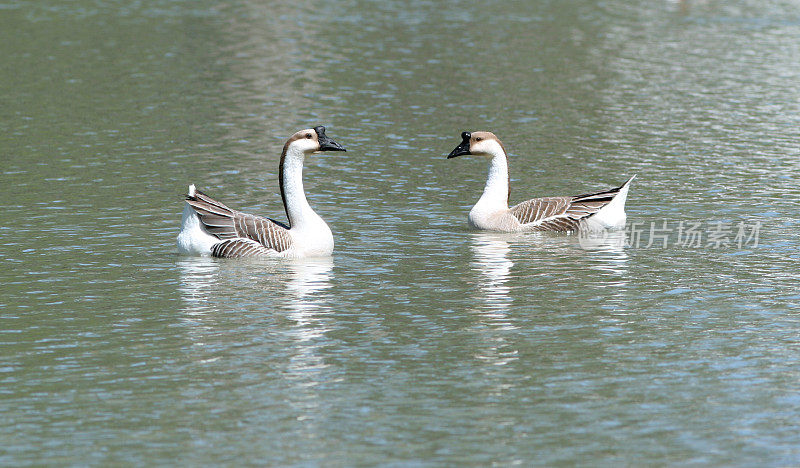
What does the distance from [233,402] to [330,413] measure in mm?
1048

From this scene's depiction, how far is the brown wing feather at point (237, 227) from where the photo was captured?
1880 cm

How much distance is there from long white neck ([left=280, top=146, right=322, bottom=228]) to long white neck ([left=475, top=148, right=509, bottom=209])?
403 centimetres

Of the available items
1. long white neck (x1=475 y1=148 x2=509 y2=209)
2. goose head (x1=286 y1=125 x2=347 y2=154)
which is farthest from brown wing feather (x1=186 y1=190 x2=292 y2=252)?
long white neck (x1=475 y1=148 x2=509 y2=209)

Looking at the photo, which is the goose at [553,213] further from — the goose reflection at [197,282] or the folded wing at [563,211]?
the goose reflection at [197,282]

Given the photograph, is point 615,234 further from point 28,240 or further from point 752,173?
point 28,240

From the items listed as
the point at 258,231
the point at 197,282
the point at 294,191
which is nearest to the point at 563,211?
the point at 294,191

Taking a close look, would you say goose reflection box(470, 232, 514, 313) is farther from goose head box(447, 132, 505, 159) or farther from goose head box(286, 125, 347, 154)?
goose head box(286, 125, 347, 154)

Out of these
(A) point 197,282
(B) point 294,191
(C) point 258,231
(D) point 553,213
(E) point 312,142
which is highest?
(E) point 312,142

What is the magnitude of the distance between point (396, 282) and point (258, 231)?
265cm

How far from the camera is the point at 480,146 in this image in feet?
74.1

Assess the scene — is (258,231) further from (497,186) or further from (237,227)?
A: (497,186)

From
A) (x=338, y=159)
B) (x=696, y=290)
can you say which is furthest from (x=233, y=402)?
(x=338, y=159)

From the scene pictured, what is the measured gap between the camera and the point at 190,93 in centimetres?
3841

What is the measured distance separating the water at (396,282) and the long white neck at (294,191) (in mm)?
755
